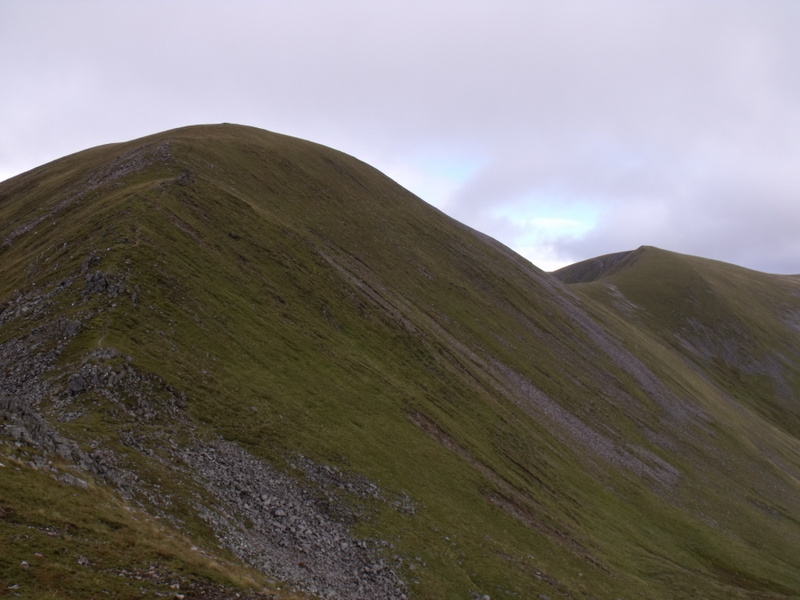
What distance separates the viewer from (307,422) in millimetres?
38125

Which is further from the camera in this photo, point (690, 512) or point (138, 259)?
point (690, 512)

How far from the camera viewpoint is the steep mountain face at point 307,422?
80.7 ft

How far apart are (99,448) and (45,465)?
11.3 feet

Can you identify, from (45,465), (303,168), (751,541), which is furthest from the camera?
(303,168)

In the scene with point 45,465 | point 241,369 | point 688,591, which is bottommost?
point 688,591

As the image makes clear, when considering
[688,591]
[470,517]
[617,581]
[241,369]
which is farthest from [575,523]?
[241,369]

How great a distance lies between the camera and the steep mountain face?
24.6 metres

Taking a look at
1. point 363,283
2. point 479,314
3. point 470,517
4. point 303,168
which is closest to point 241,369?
point 470,517

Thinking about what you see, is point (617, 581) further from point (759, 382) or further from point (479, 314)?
point (759, 382)

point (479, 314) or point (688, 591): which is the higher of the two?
point (479, 314)

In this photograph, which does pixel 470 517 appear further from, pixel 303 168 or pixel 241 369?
pixel 303 168

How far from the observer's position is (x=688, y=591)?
48.7 metres

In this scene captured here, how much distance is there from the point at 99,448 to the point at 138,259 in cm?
1917

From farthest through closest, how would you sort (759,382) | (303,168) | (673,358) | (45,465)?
(759,382), (673,358), (303,168), (45,465)
